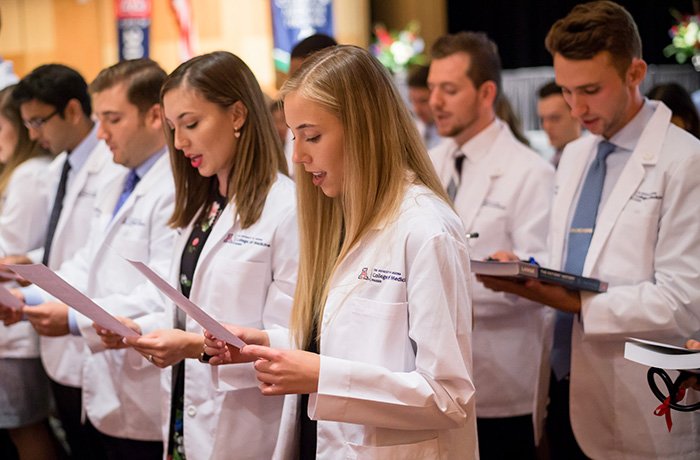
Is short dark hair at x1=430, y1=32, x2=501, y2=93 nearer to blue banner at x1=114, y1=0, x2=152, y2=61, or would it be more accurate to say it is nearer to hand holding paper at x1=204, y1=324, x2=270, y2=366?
hand holding paper at x1=204, y1=324, x2=270, y2=366

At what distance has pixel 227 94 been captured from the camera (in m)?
2.32

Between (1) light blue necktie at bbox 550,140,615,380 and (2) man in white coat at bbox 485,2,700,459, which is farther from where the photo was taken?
(1) light blue necktie at bbox 550,140,615,380

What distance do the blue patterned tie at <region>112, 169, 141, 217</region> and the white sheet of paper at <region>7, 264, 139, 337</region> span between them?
39.5 inches

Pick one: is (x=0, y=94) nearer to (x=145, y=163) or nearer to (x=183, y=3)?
(x=145, y=163)

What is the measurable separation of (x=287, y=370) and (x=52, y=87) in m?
2.26

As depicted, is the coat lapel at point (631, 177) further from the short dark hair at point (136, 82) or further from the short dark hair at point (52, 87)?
the short dark hair at point (52, 87)

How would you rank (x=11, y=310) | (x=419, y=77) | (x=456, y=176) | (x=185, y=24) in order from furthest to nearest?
(x=185, y=24), (x=419, y=77), (x=456, y=176), (x=11, y=310)

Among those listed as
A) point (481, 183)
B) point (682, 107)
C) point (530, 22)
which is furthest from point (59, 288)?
point (530, 22)

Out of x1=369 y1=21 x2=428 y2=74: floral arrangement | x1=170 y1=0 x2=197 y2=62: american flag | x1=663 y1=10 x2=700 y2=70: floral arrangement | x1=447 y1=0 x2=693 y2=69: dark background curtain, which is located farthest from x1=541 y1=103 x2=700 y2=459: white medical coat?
x1=447 y1=0 x2=693 y2=69: dark background curtain

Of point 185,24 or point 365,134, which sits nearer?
point 365,134

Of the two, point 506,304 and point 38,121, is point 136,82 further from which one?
point 506,304

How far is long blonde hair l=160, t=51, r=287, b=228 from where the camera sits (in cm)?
229

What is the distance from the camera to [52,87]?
344 centimetres

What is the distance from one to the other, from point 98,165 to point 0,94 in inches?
35.5
